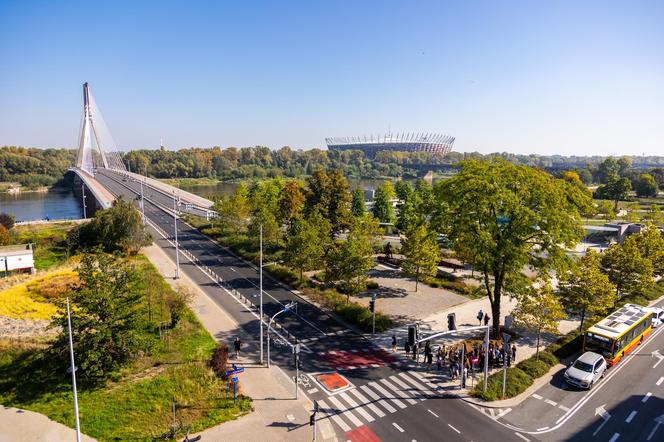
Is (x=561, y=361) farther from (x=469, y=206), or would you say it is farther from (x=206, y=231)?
(x=206, y=231)

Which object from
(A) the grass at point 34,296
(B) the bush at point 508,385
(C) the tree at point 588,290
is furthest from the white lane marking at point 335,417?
(A) the grass at point 34,296

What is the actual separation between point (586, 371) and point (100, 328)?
25.9m

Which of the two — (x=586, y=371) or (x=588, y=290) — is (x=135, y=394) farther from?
(x=588, y=290)

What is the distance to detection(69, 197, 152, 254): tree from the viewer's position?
47.9 meters

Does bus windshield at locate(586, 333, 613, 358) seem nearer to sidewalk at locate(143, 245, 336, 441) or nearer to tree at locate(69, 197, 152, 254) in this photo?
sidewalk at locate(143, 245, 336, 441)

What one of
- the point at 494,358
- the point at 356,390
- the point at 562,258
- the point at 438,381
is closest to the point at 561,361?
the point at 494,358

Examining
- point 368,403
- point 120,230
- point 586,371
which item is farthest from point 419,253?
point 120,230

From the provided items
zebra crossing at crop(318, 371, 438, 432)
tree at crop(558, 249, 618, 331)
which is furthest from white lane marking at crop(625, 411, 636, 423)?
zebra crossing at crop(318, 371, 438, 432)

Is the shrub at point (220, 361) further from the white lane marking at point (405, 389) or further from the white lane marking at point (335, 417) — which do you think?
the white lane marking at point (405, 389)

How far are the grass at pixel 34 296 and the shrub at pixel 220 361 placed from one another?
1275 cm

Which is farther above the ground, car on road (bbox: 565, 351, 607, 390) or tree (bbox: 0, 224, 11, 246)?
tree (bbox: 0, 224, 11, 246)

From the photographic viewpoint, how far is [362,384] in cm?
2202

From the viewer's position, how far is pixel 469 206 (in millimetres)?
25438

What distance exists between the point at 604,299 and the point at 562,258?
5880 millimetres
